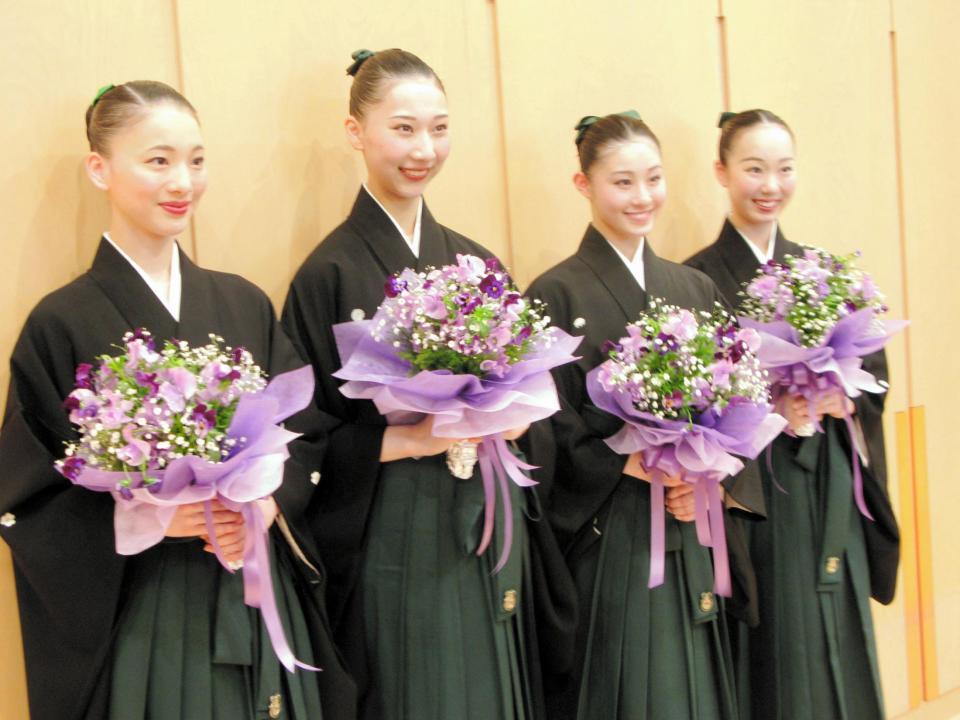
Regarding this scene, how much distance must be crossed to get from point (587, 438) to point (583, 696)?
26.8 inches

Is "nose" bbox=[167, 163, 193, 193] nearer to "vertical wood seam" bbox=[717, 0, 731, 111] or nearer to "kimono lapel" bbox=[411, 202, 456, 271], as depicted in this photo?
"kimono lapel" bbox=[411, 202, 456, 271]

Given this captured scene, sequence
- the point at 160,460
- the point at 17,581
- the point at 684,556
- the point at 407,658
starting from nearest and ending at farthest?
the point at 160,460, the point at 17,581, the point at 407,658, the point at 684,556

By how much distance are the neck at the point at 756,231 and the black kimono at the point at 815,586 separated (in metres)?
0.68

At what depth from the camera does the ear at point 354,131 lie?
290 centimetres

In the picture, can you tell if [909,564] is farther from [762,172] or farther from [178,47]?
[178,47]

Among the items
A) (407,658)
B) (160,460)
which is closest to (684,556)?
(407,658)

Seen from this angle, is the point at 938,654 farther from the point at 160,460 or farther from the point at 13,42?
the point at 13,42

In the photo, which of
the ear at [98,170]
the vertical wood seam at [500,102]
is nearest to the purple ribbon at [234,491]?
the ear at [98,170]

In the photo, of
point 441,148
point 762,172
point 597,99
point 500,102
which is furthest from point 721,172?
point 441,148

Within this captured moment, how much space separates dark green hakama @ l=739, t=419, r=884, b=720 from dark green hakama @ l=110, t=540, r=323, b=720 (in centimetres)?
160

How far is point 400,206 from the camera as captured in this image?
2.91 meters

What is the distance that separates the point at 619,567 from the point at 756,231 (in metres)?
1.36

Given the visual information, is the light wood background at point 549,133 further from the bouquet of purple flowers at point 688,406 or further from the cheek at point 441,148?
the bouquet of purple flowers at point 688,406

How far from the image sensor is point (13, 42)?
103 inches
